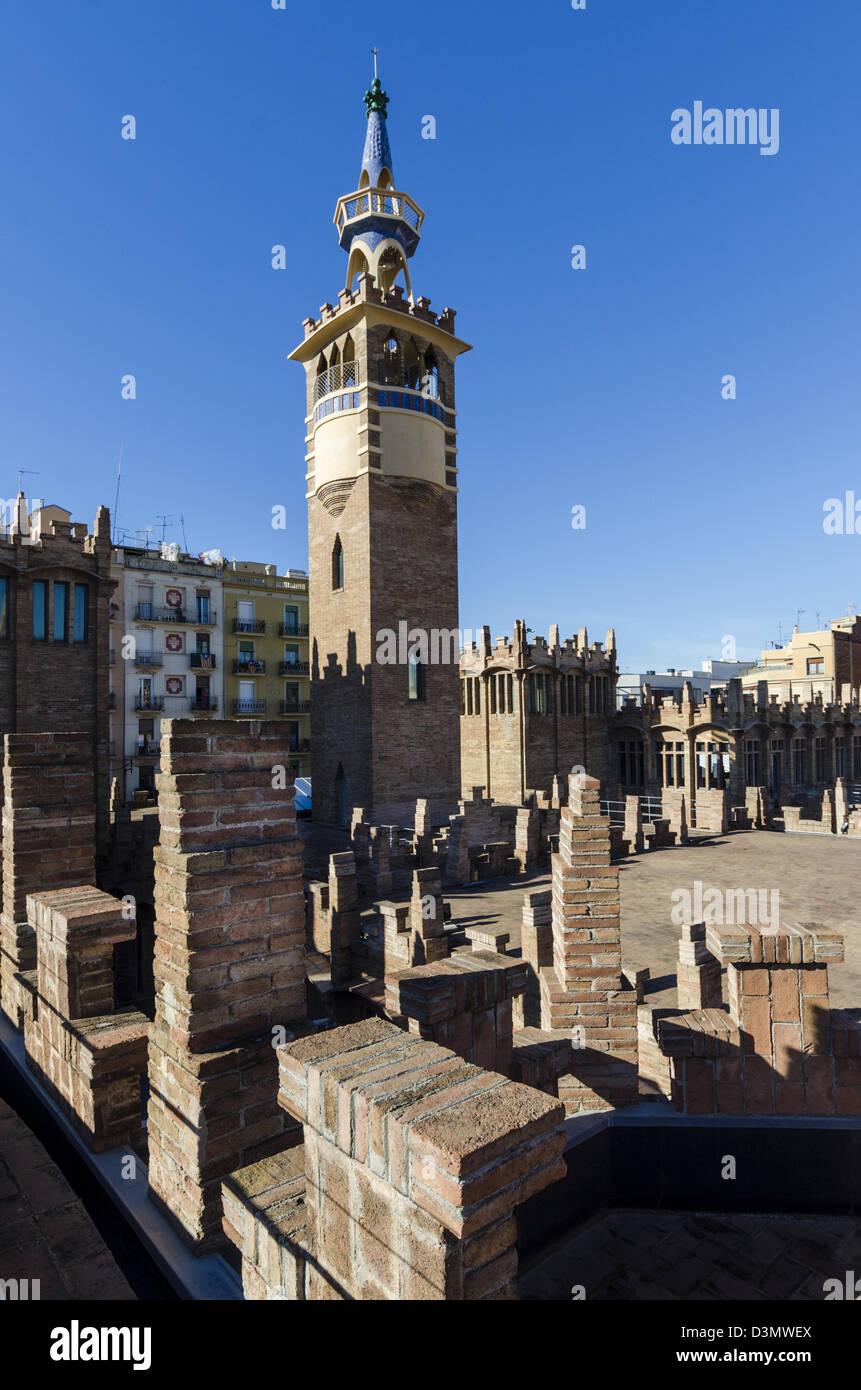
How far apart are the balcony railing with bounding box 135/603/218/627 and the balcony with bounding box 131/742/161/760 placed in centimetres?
561

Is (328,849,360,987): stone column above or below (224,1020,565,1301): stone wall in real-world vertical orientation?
below

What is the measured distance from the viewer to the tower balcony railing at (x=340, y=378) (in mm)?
24297

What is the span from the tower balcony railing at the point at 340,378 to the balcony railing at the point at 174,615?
41.9ft

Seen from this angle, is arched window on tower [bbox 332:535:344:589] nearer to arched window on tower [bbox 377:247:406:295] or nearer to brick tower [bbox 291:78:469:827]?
brick tower [bbox 291:78:469:827]

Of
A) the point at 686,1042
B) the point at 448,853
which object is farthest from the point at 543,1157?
the point at 448,853

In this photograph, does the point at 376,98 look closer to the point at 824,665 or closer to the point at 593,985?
the point at 593,985

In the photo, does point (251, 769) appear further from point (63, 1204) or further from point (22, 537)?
point (22, 537)

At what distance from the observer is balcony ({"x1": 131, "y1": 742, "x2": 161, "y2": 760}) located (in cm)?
3125

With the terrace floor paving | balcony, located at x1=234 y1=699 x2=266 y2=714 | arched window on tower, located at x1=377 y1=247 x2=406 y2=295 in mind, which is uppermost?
arched window on tower, located at x1=377 y1=247 x2=406 y2=295

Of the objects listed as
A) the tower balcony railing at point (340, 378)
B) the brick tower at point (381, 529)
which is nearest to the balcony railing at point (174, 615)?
the brick tower at point (381, 529)

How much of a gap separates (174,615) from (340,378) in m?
14.3

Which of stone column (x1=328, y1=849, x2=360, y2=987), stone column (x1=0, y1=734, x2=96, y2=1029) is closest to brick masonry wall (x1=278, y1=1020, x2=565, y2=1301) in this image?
stone column (x1=0, y1=734, x2=96, y2=1029)

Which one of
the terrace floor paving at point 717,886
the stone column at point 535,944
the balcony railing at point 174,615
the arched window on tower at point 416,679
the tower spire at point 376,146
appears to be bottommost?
the terrace floor paving at point 717,886

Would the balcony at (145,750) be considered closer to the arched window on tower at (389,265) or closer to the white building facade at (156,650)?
the white building facade at (156,650)
